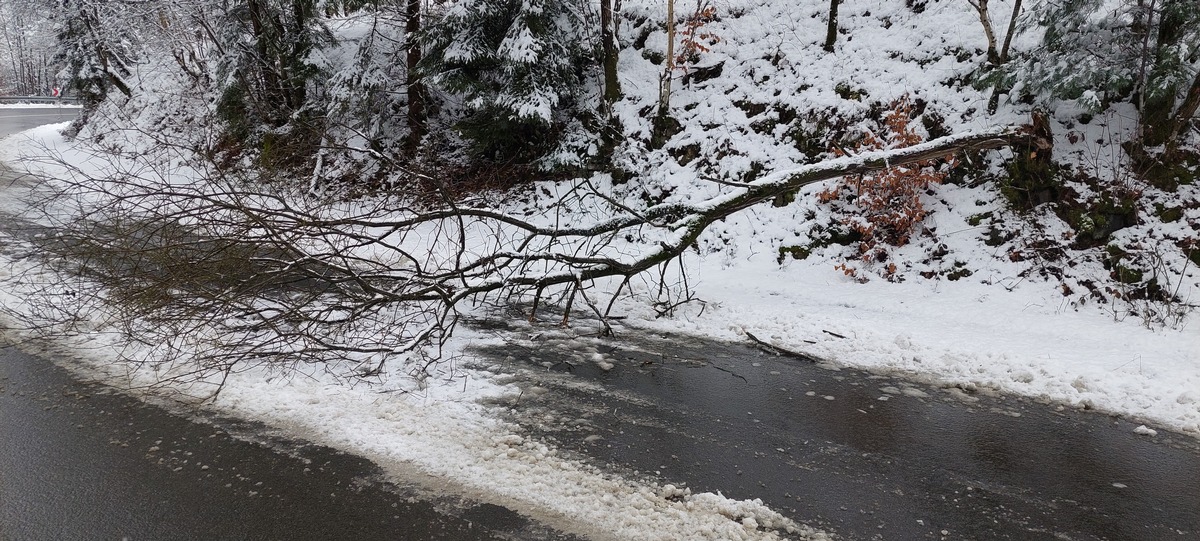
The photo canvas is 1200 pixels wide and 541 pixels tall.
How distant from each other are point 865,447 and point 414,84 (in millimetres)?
12914

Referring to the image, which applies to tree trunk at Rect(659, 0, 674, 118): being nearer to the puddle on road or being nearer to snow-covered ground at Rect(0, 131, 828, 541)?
the puddle on road

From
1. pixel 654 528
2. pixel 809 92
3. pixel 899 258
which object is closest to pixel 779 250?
pixel 899 258

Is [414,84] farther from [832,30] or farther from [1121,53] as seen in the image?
[1121,53]

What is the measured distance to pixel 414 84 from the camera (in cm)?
1455

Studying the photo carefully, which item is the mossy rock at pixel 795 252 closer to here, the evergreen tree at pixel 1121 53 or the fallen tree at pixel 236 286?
the fallen tree at pixel 236 286

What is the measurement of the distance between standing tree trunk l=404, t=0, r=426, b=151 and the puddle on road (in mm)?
9949

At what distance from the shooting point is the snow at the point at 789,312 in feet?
13.9

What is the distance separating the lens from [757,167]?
453 inches

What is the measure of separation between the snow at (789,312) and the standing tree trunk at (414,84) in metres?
4.32

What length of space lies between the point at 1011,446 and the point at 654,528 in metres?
2.98

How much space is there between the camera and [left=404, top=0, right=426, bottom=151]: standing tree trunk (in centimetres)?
1393

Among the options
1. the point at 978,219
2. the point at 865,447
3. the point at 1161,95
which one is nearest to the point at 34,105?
the point at 978,219

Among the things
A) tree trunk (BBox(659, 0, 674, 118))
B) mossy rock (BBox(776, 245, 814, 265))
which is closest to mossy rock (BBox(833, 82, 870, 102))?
tree trunk (BBox(659, 0, 674, 118))

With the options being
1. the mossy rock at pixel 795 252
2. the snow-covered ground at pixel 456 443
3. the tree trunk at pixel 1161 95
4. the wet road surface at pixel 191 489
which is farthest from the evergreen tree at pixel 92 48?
the tree trunk at pixel 1161 95
